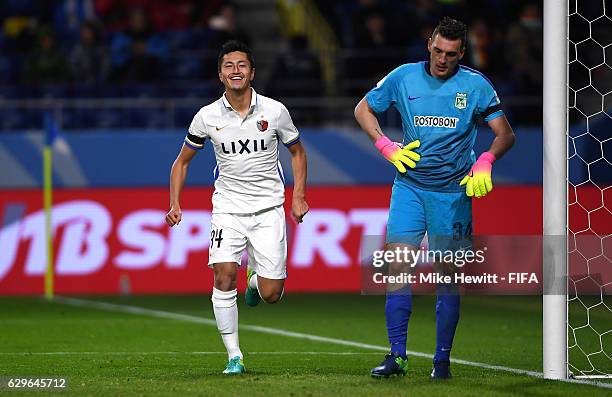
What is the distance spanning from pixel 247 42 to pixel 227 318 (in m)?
11.8

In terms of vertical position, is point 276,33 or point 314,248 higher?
point 276,33

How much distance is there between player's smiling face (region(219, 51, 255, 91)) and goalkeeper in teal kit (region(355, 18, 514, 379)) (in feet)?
3.23

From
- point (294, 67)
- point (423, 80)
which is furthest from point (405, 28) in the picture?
point (423, 80)

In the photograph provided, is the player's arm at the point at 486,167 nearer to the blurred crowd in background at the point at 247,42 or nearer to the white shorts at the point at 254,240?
the white shorts at the point at 254,240

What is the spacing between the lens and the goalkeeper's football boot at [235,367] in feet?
26.1

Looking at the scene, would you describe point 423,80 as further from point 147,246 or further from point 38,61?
point 38,61

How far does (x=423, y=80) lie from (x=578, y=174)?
33.9ft

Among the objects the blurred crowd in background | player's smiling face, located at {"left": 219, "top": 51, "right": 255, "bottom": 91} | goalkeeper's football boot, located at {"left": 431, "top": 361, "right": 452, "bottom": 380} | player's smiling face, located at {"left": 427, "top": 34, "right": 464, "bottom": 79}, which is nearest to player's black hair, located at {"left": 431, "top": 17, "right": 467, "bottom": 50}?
player's smiling face, located at {"left": 427, "top": 34, "right": 464, "bottom": 79}

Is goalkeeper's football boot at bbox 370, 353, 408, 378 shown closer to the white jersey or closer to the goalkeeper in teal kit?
the goalkeeper in teal kit

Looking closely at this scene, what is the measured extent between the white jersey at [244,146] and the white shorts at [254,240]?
0.23 feet

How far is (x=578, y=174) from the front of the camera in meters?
17.6

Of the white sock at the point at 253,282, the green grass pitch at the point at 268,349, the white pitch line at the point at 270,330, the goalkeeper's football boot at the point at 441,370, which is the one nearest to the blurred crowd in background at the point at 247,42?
the green grass pitch at the point at 268,349

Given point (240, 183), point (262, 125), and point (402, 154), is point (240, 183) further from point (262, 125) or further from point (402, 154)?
point (402, 154)

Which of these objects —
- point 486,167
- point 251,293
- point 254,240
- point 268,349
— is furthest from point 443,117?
point 268,349
